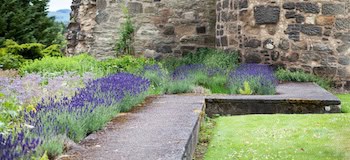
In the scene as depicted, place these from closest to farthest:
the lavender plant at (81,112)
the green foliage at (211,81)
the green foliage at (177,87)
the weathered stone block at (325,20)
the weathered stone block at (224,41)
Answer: the lavender plant at (81,112)
the green foliage at (177,87)
the green foliage at (211,81)
the weathered stone block at (325,20)
the weathered stone block at (224,41)

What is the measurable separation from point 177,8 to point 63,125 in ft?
28.7

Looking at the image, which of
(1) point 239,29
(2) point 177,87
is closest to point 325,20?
(1) point 239,29

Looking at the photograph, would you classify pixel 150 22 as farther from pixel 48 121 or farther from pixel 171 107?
pixel 48 121

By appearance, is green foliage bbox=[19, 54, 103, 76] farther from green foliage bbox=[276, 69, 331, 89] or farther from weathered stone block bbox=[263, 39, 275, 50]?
green foliage bbox=[276, 69, 331, 89]

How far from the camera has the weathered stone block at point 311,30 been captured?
10.4m

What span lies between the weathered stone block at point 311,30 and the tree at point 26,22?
11359 mm

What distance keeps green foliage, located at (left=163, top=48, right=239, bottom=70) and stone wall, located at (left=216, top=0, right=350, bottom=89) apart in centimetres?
48

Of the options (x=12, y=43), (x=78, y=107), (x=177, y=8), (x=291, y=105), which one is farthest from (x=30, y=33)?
(x=78, y=107)

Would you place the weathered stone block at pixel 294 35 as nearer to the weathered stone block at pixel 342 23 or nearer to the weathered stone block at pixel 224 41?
the weathered stone block at pixel 342 23

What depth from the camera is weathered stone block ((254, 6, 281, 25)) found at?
34.7 ft

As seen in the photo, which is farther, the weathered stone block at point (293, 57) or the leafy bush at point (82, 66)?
the weathered stone block at point (293, 57)

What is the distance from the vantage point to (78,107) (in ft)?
15.2

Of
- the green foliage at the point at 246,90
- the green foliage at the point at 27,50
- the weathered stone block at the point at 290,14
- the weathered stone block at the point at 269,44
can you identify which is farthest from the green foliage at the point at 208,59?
the green foliage at the point at 27,50

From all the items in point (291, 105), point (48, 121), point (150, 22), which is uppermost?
point (150, 22)
